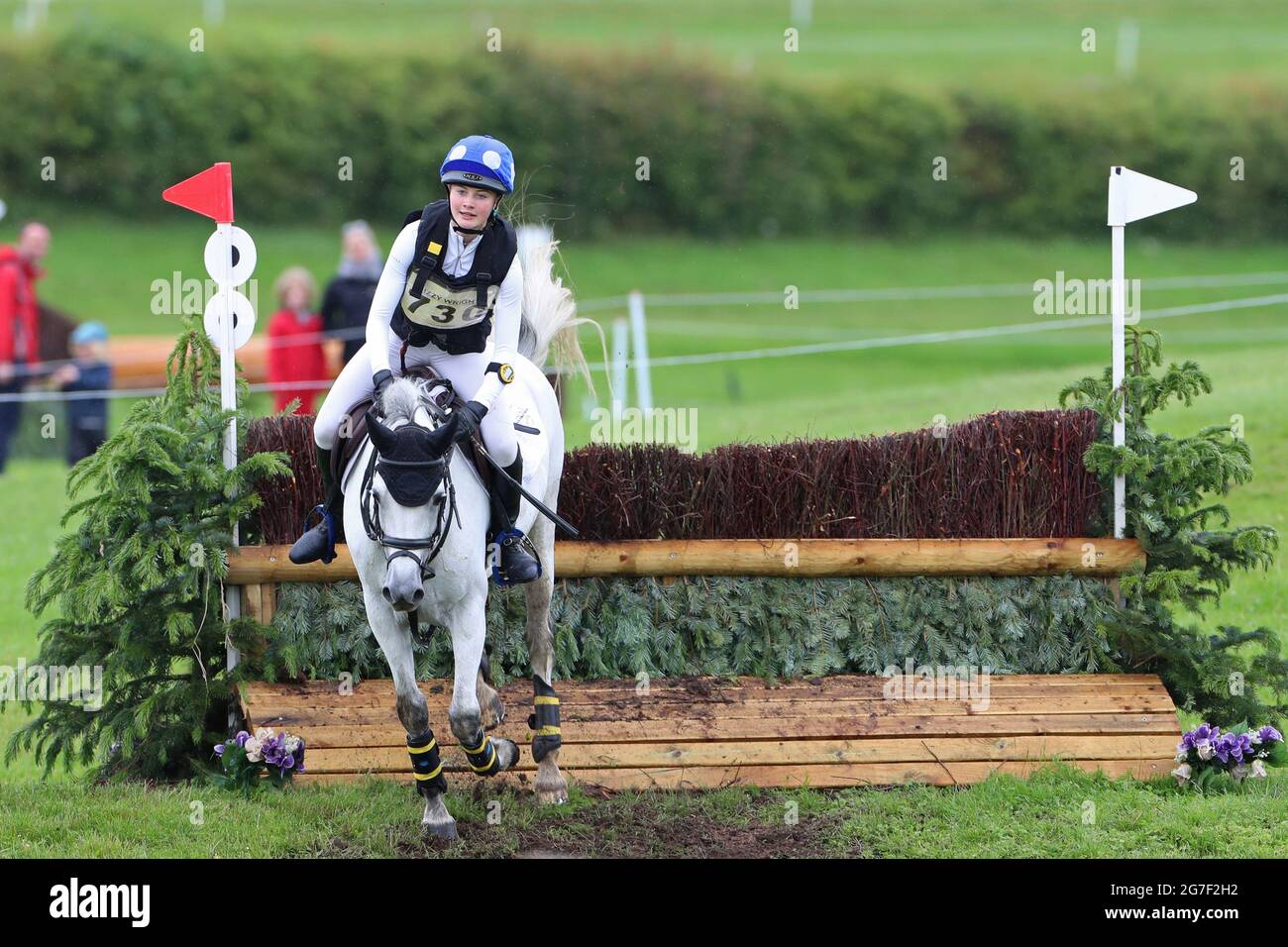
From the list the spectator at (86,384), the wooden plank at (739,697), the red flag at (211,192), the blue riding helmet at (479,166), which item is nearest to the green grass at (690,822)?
the wooden plank at (739,697)

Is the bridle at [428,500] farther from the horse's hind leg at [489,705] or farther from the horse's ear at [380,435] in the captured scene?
the horse's hind leg at [489,705]

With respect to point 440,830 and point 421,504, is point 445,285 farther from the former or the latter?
point 440,830

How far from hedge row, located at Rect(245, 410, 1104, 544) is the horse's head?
198cm

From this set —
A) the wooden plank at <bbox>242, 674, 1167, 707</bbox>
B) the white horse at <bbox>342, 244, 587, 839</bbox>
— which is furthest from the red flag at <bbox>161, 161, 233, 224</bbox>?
the wooden plank at <bbox>242, 674, 1167, 707</bbox>

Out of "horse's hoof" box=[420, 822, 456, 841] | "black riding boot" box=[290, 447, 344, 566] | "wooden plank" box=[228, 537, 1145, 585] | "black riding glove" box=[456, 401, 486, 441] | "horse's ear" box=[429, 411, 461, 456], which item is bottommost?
"horse's hoof" box=[420, 822, 456, 841]

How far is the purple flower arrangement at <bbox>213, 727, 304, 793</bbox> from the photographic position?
7.34 metres

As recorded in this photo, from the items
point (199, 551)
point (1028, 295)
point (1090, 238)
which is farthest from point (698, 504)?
point (1090, 238)

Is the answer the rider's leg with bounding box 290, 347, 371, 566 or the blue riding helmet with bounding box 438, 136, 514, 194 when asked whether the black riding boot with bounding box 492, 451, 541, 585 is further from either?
the blue riding helmet with bounding box 438, 136, 514, 194

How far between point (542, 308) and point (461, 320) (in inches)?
50.5

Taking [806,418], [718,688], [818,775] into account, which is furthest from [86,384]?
[818,775]

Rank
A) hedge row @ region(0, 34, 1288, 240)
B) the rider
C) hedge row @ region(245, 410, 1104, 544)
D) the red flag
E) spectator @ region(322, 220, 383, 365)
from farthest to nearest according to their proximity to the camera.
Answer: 1. hedge row @ region(0, 34, 1288, 240)
2. spectator @ region(322, 220, 383, 365)
3. hedge row @ region(245, 410, 1104, 544)
4. the red flag
5. the rider

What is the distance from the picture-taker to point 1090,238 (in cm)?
2933

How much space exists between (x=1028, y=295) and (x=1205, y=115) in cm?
573
